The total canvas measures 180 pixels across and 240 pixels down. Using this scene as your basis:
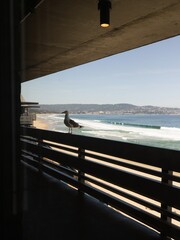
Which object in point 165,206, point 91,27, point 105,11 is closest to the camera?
point 165,206

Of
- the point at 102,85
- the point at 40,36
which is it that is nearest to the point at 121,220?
the point at 40,36

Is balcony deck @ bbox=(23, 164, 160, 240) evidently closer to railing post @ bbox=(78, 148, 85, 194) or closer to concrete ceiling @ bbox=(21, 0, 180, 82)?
railing post @ bbox=(78, 148, 85, 194)

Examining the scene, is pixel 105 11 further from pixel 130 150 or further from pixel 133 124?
pixel 133 124

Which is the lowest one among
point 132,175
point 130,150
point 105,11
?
point 132,175

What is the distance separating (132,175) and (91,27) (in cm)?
174

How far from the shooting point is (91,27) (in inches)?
123

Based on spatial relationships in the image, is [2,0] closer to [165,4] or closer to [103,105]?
[165,4]

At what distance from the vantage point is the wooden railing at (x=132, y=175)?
1996 millimetres

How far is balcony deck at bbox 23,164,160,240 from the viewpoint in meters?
2.22

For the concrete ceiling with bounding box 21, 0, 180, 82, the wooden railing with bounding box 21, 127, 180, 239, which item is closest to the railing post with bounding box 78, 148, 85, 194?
the wooden railing with bounding box 21, 127, 180, 239

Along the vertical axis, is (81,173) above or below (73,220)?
above

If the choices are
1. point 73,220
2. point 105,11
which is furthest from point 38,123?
point 105,11

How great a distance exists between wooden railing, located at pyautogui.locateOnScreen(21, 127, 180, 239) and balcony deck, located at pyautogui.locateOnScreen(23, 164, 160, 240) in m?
0.08

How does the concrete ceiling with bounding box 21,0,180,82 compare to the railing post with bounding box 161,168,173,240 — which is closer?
the railing post with bounding box 161,168,173,240
